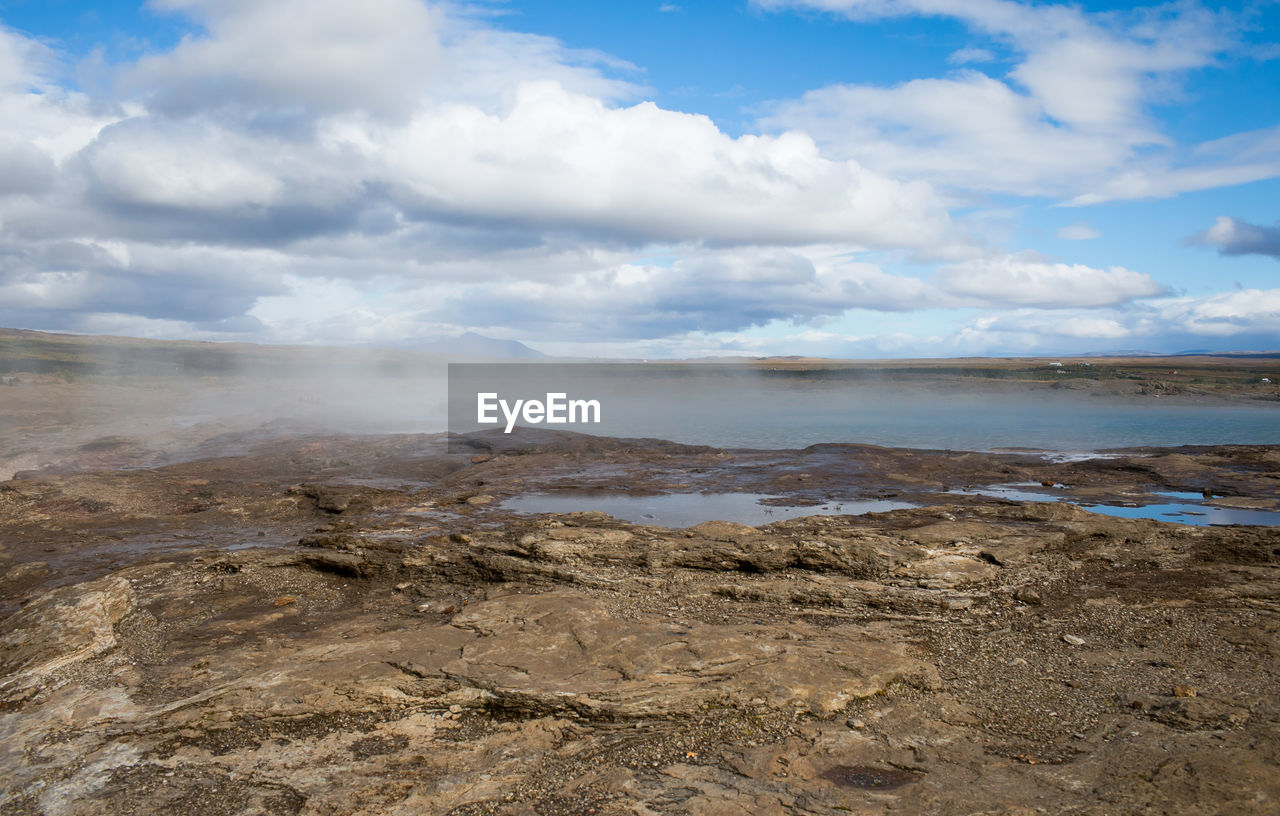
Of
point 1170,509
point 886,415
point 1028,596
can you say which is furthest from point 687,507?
point 886,415

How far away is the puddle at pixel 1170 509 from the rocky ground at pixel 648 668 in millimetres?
3076

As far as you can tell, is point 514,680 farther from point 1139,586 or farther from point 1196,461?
point 1196,461

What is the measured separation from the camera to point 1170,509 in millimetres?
12828

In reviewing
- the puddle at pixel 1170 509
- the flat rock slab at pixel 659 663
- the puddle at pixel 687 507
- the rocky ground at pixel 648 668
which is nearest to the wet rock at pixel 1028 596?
the rocky ground at pixel 648 668

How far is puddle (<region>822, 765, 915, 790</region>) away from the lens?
4340 mm

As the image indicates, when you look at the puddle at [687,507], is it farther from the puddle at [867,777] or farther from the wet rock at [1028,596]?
the puddle at [867,777]

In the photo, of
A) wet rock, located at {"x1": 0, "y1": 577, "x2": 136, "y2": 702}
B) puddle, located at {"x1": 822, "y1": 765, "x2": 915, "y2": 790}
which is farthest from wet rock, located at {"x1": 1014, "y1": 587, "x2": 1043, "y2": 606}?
wet rock, located at {"x1": 0, "y1": 577, "x2": 136, "y2": 702}

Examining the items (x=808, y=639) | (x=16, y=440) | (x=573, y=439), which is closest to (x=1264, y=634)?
(x=808, y=639)

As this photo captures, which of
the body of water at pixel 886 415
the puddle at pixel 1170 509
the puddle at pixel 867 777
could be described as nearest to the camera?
the puddle at pixel 867 777

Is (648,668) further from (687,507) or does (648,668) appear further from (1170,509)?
(1170,509)

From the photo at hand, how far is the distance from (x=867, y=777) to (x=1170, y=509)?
11441 mm

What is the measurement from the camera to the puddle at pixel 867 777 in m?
4.34

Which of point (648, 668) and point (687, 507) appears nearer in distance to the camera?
point (648, 668)

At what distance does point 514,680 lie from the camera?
216 inches
